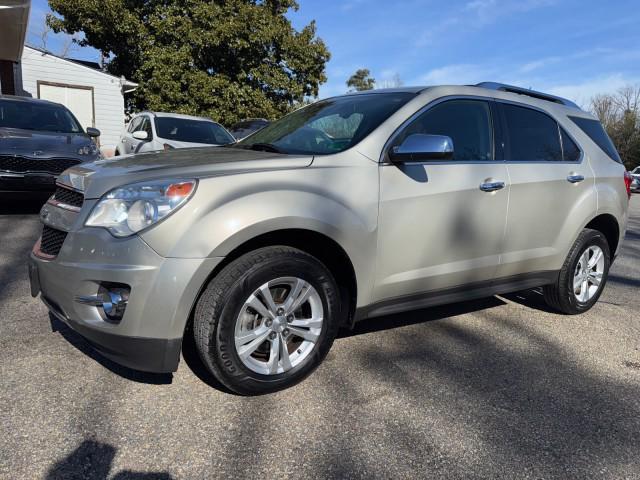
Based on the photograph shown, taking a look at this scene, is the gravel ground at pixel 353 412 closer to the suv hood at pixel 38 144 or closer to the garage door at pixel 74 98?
the suv hood at pixel 38 144

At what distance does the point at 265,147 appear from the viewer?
3.40 metres

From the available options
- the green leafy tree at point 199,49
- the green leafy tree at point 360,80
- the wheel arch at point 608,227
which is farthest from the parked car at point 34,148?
the green leafy tree at point 360,80

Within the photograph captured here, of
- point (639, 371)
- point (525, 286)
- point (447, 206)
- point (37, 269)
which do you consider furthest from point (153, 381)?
point (639, 371)

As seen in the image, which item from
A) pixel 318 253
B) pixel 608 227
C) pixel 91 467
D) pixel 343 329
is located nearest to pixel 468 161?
pixel 318 253

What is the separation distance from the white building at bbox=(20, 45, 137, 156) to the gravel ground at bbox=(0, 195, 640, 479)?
48.1 feet

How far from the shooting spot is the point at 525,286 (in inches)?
152

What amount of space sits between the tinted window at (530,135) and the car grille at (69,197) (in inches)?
110

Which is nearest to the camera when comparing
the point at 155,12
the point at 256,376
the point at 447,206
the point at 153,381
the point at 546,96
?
the point at 256,376

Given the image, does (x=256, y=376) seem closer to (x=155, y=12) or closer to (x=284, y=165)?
(x=284, y=165)

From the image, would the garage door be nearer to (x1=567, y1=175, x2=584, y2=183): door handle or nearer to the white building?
the white building

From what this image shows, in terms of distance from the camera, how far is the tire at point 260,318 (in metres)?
2.47

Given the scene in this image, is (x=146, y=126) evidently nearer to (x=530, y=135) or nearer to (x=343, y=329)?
(x=343, y=329)

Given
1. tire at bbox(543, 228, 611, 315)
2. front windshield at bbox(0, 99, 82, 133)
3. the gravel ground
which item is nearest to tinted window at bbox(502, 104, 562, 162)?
tire at bbox(543, 228, 611, 315)

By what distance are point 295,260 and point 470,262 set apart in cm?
135
